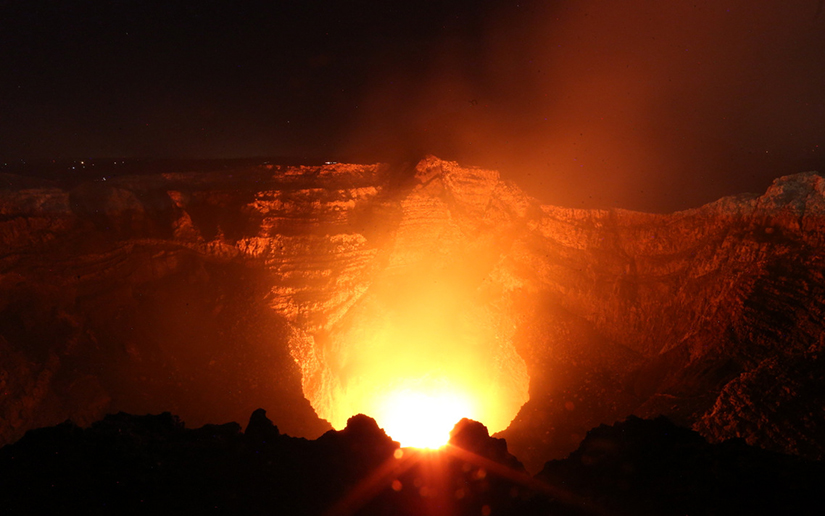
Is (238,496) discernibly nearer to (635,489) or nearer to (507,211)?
(635,489)

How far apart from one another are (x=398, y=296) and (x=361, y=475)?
59.4 feet

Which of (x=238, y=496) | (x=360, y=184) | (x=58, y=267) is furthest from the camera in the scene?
(x=360, y=184)

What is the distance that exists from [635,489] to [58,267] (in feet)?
68.3

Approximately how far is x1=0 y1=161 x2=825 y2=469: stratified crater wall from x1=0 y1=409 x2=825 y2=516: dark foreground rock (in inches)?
165

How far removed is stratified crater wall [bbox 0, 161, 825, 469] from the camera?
36.4ft

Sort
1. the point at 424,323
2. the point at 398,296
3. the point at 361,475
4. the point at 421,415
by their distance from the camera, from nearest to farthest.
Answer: the point at 361,475 < the point at 398,296 < the point at 424,323 < the point at 421,415

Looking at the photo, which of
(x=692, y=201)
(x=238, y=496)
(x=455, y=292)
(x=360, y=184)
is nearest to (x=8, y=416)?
(x=238, y=496)

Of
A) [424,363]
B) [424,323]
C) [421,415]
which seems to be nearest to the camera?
[424,323]

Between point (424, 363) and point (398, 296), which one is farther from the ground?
point (398, 296)

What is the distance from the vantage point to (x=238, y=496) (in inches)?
217

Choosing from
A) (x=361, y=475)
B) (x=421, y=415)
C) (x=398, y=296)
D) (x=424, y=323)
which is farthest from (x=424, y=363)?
(x=361, y=475)

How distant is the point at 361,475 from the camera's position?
6355mm

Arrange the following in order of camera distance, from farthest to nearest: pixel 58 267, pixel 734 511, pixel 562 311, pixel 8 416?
pixel 562 311, pixel 58 267, pixel 8 416, pixel 734 511

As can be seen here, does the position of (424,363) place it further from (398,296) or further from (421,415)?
(398,296)
